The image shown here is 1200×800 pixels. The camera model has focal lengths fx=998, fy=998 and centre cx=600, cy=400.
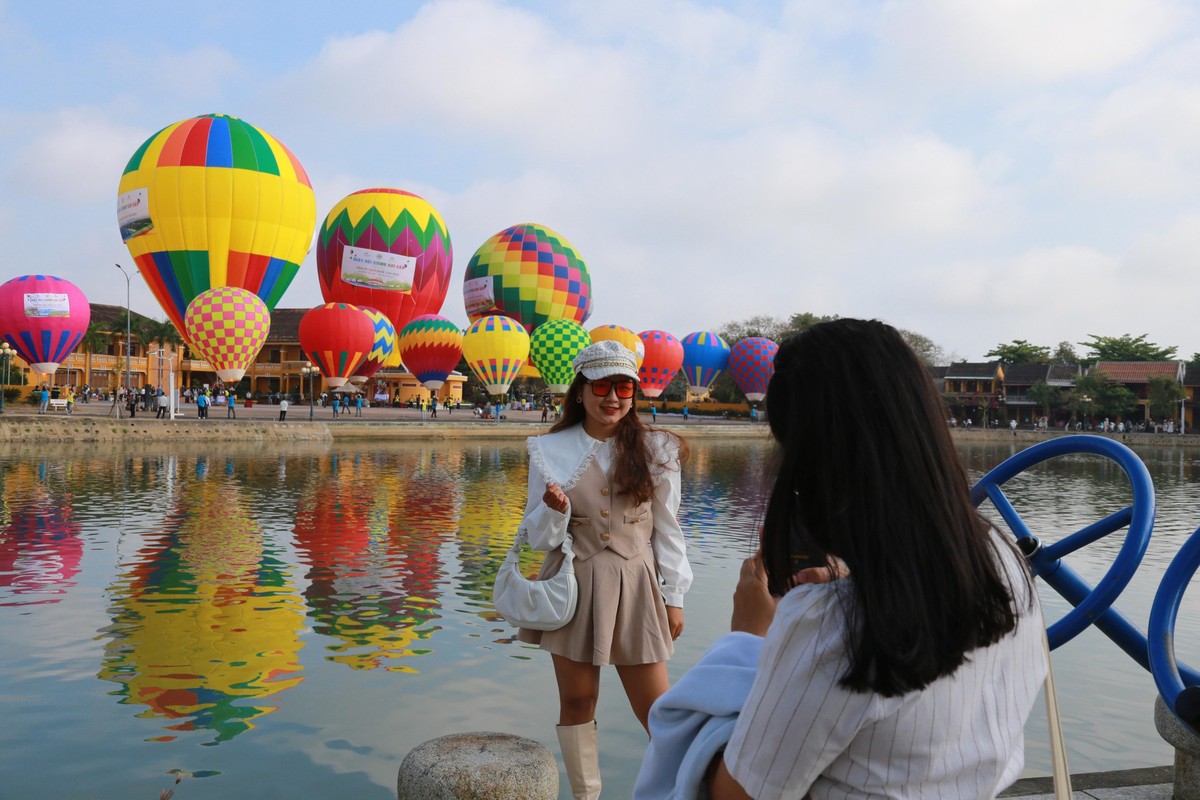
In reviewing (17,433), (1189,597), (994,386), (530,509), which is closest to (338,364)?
(17,433)

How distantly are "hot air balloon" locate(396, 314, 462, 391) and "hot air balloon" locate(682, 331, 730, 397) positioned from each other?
1186 cm

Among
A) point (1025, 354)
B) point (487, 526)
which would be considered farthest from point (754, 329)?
point (487, 526)

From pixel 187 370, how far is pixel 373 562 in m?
61.4

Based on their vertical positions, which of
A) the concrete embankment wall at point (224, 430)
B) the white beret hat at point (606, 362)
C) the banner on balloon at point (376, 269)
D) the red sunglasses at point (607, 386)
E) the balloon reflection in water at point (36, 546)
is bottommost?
Answer: the balloon reflection in water at point (36, 546)

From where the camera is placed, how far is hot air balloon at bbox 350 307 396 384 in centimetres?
3566

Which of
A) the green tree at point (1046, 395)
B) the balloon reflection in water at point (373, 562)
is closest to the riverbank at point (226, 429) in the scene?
the balloon reflection in water at point (373, 562)

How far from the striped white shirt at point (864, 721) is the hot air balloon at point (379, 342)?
34.2 m

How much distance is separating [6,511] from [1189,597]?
40.0 feet

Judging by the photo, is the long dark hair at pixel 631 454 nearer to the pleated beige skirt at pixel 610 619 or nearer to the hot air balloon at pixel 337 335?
the pleated beige skirt at pixel 610 619

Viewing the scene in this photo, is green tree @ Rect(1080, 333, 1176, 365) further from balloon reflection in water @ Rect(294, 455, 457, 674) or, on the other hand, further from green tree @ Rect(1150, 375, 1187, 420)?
balloon reflection in water @ Rect(294, 455, 457, 674)

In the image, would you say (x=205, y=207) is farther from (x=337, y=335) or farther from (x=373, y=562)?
(x=373, y=562)

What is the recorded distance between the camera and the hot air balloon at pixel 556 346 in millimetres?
36906

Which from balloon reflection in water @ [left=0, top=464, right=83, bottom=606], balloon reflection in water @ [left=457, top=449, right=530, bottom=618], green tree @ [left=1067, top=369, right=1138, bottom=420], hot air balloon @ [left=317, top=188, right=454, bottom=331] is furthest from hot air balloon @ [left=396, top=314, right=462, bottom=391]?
green tree @ [left=1067, top=369, right=1138, bottom=420]

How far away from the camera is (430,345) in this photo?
39.6 metres
